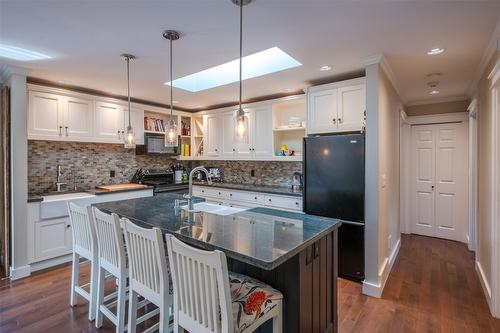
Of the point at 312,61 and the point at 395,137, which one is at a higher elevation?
the point at 312,61

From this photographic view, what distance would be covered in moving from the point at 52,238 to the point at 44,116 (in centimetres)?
156

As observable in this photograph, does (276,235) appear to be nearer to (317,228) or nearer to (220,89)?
(317,228)

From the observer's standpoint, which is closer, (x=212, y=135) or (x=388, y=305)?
(x=388, y=305)

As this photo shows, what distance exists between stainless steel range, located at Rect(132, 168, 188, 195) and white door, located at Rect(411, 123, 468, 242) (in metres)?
4.31

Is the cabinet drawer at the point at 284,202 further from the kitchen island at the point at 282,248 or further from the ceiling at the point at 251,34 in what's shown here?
the ceiling at the point at 251,34

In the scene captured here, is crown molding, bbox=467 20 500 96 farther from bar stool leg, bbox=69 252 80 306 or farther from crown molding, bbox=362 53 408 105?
bar stool leg, bbox=69 252 80 306

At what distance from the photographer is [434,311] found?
7.89 feet

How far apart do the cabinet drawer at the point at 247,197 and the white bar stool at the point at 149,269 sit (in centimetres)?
239

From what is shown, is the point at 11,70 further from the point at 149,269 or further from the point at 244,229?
the point at 244,229

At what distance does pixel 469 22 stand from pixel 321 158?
1.66 meters

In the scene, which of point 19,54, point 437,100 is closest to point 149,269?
point 19,54

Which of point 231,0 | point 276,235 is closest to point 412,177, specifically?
point 276,235

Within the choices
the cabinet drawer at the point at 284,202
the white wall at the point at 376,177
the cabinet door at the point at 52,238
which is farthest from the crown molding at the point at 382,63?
the cabinet door at the point at 52,238

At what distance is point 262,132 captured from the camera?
4168mm
